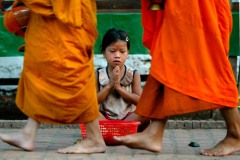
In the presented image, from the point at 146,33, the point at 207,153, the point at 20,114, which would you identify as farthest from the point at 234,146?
the point at 20,114

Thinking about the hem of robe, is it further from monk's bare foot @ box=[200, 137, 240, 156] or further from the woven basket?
the woven basket

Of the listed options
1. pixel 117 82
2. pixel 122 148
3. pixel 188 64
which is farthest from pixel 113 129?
pixel 188 64

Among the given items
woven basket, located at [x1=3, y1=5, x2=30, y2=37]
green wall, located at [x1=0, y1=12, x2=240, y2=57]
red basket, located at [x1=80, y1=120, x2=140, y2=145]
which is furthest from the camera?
green wall, located at [x1=0, y1=12, x2=240, y2=57]

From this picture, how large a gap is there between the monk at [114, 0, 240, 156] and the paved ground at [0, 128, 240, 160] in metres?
0.16

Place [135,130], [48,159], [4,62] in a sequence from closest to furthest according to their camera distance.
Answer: [48,159] < [135,130] < [4,62]

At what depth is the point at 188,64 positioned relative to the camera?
5785 mm

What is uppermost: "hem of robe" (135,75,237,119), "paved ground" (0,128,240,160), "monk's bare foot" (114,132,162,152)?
"hem of robe" (135,75,237,119)

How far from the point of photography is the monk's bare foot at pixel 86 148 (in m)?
5.96

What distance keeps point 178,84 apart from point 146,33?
510 millimetres

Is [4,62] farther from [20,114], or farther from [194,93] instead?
[194,93]

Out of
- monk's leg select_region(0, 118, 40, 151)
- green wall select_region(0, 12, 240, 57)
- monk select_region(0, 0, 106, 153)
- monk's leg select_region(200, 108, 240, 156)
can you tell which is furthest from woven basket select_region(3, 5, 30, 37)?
green wall select_region(0, 12, 240, 57)

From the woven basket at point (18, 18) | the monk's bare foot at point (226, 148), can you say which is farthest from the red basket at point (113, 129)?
the woven basket at point (18, 18)

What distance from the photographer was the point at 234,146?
609 cm

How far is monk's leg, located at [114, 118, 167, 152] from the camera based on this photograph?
584 cm
